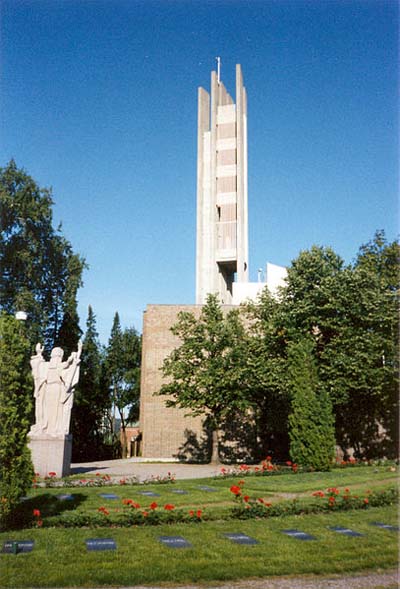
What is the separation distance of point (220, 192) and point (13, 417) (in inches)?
1452

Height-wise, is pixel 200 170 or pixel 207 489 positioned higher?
pixel 200 170

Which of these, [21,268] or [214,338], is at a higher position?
[21,268]

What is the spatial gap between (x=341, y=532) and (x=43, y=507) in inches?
231

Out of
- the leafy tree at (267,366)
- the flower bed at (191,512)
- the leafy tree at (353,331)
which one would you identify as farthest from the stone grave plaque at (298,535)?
the leafy tree at (267,366)

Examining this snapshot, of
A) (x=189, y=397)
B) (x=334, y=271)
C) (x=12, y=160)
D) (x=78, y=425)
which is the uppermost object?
(x=12, y=160)

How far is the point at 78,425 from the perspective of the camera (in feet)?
123

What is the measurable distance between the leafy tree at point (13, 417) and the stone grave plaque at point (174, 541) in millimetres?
2399

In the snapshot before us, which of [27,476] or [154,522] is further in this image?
[154,522]

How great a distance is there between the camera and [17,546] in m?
7.20

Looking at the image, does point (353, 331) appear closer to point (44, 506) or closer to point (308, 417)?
point (308, 417)

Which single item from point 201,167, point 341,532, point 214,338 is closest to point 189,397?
point 214,338

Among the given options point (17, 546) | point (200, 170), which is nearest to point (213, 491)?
point (17, 546)

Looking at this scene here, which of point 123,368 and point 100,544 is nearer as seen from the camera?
point 100,544

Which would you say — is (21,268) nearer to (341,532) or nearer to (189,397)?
(189,397)
